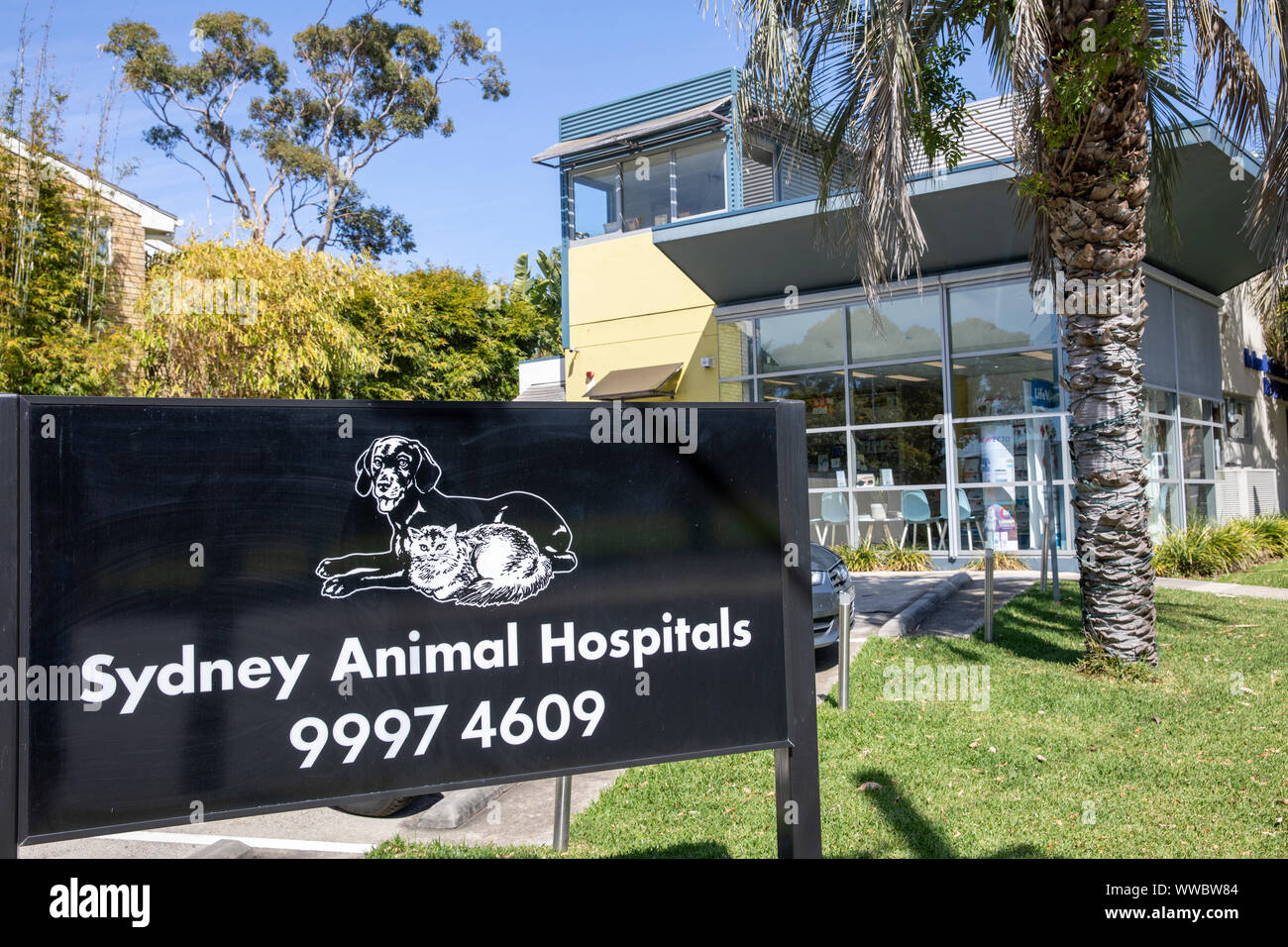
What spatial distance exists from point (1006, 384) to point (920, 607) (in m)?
5.75

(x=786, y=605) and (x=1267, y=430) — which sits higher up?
(x=1267, y=430)

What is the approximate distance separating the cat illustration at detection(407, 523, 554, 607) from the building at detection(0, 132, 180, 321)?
19221mm

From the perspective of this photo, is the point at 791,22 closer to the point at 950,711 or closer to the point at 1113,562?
the point at 1113,562

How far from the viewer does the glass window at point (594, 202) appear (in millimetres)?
19344

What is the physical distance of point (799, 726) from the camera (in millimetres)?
2883

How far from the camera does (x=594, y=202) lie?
1959cm

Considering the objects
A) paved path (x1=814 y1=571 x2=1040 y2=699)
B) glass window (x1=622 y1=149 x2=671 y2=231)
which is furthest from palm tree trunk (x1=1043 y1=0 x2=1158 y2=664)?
glass window (x1=622 y1=149 x2=671 y2=231)

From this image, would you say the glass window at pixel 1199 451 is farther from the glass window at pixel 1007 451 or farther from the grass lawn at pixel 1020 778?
the grass lawn at pixel 1020 778

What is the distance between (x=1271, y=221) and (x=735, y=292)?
32.6 feet

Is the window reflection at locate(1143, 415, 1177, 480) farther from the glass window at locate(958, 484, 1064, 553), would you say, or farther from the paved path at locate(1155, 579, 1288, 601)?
the paved path at locate(1155, 579, 1288, 601)

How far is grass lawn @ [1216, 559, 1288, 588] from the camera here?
39.4ft

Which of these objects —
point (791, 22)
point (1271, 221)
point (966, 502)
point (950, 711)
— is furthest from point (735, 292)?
point (950, 711)

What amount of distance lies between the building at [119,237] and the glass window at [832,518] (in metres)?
14.0

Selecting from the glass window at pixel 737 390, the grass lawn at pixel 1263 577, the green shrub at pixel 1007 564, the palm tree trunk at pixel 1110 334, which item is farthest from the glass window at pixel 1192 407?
the palm tree trunk at pixel 1110 334
